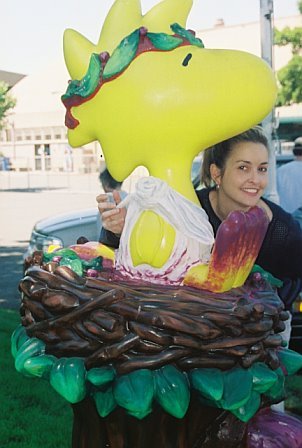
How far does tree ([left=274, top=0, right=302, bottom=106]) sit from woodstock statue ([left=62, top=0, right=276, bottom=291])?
2168 centimetres

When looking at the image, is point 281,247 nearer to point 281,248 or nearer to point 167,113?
point 281,248

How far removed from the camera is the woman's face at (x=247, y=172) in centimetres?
177

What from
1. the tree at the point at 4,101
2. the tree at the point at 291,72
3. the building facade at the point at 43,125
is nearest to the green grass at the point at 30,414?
the tree at the point at 291,72

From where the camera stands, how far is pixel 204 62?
5.16ft

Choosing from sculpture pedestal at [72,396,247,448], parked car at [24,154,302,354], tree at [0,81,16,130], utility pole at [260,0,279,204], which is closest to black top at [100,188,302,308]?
sculpture pedestal at [72,396,247,448]

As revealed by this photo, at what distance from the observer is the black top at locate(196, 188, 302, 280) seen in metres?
1.89

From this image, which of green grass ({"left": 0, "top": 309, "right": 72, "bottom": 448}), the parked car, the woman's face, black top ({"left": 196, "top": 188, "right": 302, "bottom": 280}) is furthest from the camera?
the parked car

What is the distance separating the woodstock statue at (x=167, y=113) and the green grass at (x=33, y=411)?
1.91m

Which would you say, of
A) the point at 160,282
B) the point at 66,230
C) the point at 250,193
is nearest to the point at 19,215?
the point at 66,230

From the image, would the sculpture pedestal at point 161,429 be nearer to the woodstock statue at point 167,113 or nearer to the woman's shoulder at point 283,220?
the woodstock statue at point 167,113

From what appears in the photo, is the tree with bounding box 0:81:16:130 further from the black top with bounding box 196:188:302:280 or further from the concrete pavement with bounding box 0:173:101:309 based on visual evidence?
the black top with bounding box 196:188:302:280

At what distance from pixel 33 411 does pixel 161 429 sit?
2.22 meters

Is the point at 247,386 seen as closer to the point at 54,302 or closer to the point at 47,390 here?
the point at 54,302

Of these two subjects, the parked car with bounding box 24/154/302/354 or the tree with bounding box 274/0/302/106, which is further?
the tree with bounding box 274/0/302/106
